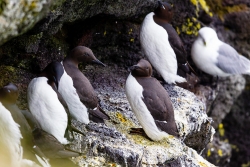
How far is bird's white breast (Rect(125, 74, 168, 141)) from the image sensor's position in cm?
604

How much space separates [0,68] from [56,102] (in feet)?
3.89

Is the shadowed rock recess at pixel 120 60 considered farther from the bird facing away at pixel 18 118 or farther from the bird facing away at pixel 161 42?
the bird facing away at pixel 18 118

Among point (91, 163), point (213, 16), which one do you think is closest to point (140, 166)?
point (91, 163)

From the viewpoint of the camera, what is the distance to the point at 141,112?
6051 mm

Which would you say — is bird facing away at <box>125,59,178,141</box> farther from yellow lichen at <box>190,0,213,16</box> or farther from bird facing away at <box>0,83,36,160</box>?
yellow lichen at <box>190,0,213,16</box>

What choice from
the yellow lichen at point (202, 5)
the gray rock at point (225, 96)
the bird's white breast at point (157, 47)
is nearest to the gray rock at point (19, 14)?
the bird's white breast at point (157, 47)

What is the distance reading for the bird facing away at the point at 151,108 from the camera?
19.8 feet

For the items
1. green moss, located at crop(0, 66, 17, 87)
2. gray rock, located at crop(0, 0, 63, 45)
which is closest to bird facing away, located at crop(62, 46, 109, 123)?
green moss, located at crop(0, 66, 17, 87)

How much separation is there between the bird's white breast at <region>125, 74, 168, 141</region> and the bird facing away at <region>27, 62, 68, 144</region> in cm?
79

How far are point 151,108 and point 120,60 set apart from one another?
1.94 meters

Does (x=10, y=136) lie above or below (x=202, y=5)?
below

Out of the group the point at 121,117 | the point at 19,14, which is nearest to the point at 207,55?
the point at 121,117

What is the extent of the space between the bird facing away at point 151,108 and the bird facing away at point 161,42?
4.23 feet

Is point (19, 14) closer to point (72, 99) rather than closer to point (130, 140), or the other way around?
point (72, 99)
